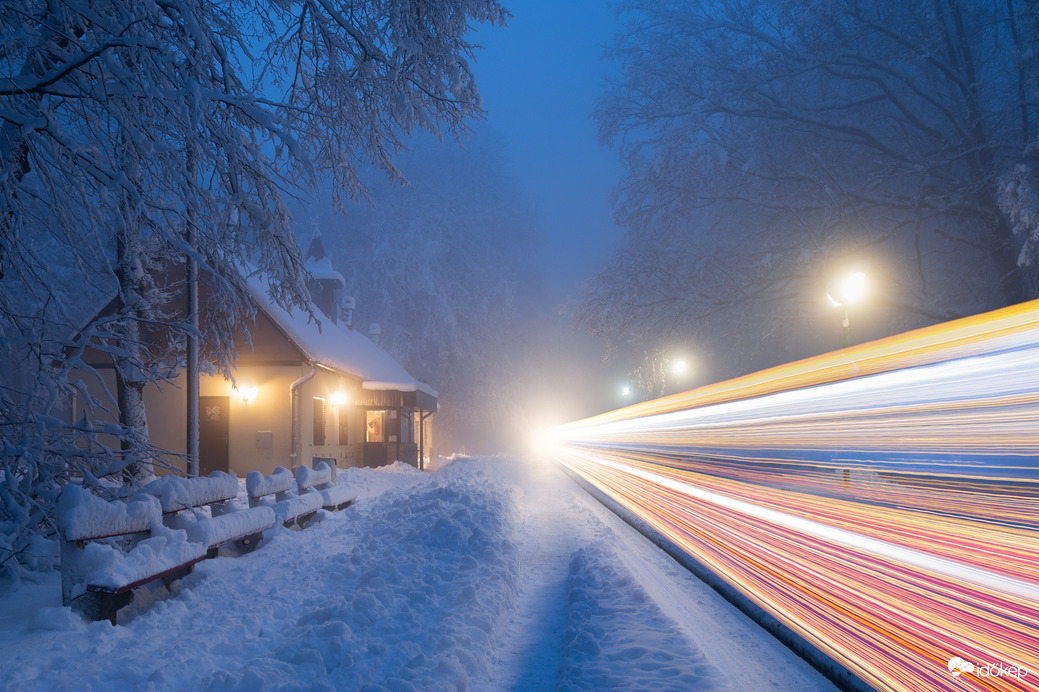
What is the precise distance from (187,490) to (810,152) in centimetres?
1719

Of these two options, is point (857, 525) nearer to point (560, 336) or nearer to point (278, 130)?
point (278, 130)

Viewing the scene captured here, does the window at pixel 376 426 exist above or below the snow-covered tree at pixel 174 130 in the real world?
below

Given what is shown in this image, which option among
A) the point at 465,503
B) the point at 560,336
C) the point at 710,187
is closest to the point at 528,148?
the point at 560,336

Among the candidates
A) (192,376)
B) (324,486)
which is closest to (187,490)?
(324,486)

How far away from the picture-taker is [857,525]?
9.59 m

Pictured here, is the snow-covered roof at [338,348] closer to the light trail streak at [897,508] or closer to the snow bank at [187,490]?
the snow bank at [187,490]

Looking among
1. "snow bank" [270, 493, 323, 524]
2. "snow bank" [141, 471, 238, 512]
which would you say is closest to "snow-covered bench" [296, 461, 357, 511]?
"snow bank" [270, 493, 323, 524]

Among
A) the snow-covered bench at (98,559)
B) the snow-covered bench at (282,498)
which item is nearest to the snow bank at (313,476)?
the snow-covered bench at (282,498)

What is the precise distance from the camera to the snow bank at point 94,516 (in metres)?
4.99

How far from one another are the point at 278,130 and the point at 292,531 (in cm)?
629

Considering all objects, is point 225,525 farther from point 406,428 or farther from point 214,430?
point 406,428

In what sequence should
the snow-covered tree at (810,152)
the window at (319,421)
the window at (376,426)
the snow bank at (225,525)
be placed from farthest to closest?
1. the window at (376,426)
2. the window at (319,421)
3. the snow-covered tree at (810,152)
4. the snow bank at (225,525)

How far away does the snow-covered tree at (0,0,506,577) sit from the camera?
15.7 ft

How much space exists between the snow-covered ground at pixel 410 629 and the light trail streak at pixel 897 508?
84cm
